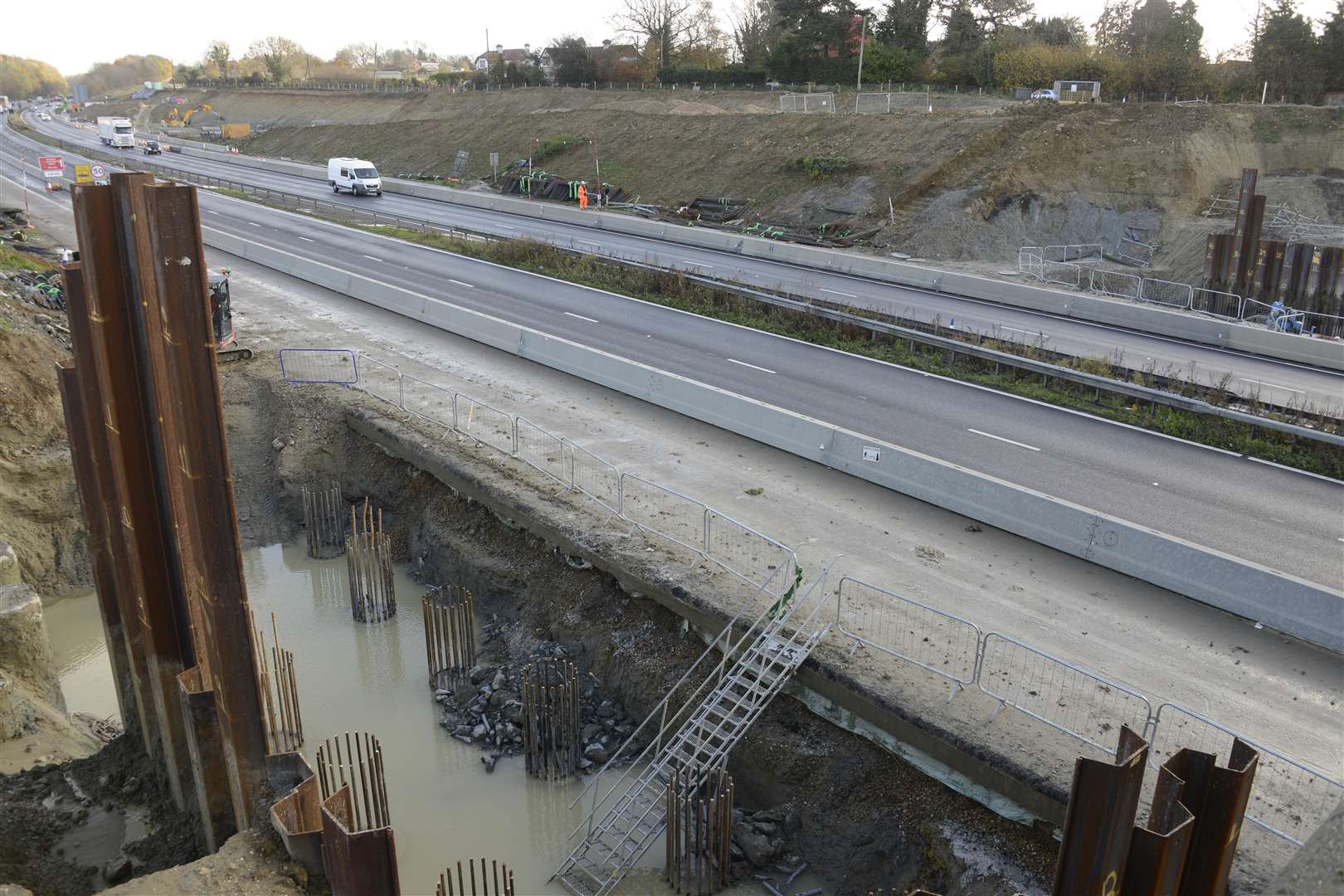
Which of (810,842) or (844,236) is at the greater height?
(844,236)

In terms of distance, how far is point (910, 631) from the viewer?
12664 millimetres

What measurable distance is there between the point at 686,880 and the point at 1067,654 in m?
5.40

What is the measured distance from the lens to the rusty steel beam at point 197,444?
9.23 m

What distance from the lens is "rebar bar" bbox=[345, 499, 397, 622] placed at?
55.5 ft

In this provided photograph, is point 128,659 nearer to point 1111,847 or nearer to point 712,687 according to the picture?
point 712,687

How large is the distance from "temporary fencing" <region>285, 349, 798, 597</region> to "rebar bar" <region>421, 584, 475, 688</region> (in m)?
2.92

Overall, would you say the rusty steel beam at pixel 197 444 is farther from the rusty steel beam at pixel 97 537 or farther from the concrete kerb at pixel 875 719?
the concrete kerb at pixel 875 719

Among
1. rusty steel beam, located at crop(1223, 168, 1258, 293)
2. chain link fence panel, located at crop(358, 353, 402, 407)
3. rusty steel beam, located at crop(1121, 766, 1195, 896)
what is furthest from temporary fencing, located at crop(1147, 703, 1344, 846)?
rusty steel beam, located at crop(1223, 168, 1258, 293)

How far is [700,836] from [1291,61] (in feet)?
187

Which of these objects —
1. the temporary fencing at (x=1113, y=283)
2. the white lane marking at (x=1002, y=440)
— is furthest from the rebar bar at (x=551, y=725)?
the temporary fencing at (x=1113, y=283)

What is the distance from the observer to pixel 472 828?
12.4 metres

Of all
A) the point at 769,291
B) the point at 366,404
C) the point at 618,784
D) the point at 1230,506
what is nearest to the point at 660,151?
the point at 769,291

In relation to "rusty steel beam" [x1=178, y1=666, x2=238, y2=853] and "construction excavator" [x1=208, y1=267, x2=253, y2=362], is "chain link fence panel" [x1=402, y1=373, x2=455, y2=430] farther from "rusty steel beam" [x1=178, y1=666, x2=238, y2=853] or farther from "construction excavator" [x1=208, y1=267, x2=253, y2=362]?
"rusty steel beam" [x1=178, y1=666, x2=238, y2=853]

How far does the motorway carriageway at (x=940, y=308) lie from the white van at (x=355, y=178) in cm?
332
